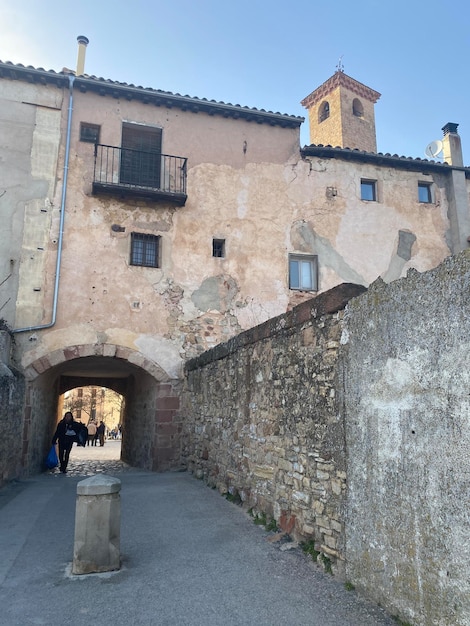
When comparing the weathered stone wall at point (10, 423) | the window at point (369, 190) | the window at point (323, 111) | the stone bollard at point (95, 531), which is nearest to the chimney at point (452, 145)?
the window at point (369, 190)

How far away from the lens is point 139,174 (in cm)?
1225

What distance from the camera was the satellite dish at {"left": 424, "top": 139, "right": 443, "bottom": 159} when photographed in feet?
49.2

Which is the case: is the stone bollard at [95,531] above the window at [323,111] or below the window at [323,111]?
below

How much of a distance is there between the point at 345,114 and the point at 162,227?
16283 millimetres

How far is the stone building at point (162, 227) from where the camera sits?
11.0 metres

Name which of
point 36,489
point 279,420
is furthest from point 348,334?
point 36,489

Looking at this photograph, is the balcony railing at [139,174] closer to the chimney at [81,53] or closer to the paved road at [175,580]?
the chimney at [81,53]

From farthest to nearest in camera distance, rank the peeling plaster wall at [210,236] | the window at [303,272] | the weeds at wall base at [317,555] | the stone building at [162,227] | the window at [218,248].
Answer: the window at [303,272], the window at [218,248], the peeling plaster wall at [210,236], the stone building at [162,227], the weeds at wall base at [317,555]

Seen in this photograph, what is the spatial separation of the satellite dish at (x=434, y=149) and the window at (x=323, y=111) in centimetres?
1190

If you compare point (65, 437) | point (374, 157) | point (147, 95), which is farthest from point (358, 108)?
point (65, 437)

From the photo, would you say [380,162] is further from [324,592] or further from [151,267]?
[324,592]

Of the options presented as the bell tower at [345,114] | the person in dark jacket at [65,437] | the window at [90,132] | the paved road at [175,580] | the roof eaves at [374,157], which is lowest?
the paved road at [175,580]

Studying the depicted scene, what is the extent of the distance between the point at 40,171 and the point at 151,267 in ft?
11.1

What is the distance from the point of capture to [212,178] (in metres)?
12.7
